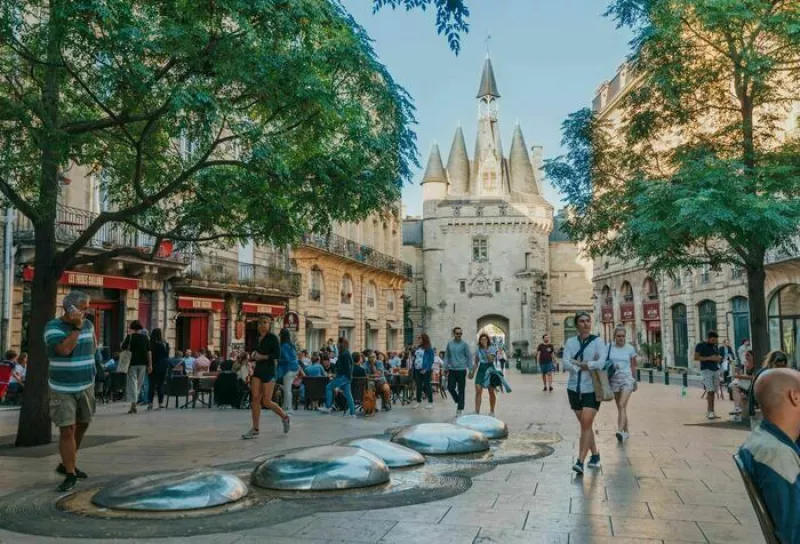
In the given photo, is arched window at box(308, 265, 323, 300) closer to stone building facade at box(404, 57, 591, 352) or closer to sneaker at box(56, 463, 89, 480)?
sneaker at box(56, 463, 89, 480)

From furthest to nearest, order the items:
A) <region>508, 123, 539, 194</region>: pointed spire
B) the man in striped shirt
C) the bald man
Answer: <region>508, 123, 539, 194</region>: pointed spire → the man in striped shirt → the bald man

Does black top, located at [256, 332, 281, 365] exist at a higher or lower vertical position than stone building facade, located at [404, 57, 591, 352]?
lower

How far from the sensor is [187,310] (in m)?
25.3

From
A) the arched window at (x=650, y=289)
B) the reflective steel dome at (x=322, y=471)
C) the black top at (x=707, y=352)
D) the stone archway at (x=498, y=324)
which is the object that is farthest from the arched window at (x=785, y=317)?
the stone archway at (x=498, y=324)

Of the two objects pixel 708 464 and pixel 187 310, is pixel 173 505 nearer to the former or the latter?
pixel 708 464

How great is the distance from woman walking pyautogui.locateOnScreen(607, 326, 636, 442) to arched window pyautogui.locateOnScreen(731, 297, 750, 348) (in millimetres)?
20528

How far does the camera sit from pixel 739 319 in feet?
99.0

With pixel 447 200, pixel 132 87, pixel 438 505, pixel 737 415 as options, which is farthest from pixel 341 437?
pixel 447 200

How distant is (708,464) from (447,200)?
58.7 meters

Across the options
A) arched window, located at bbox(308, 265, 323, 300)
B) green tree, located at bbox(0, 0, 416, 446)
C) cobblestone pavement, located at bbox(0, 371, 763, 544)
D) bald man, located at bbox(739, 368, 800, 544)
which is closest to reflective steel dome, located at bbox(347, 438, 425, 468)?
cobblestone pavement, located at bbox(0, 371, 763, 544)

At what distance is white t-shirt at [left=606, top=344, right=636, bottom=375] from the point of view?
36.6 feet

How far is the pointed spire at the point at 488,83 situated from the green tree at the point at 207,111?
62.4 m

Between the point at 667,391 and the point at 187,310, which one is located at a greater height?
the point at 187,310

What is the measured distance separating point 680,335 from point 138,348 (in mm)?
29282
